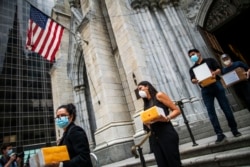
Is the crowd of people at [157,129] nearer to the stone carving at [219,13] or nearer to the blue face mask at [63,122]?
the blue face mask at [63,122]

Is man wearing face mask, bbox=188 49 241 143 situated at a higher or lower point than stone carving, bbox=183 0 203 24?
lower

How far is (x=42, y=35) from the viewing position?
23.1ft

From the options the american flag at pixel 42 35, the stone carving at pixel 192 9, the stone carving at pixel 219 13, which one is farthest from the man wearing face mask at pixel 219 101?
the american flag at pixel 42 35

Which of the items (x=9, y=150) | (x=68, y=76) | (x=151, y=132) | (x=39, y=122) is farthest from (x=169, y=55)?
(x=39, y=122)

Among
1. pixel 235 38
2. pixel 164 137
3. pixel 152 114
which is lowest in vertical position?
pixel 164 137

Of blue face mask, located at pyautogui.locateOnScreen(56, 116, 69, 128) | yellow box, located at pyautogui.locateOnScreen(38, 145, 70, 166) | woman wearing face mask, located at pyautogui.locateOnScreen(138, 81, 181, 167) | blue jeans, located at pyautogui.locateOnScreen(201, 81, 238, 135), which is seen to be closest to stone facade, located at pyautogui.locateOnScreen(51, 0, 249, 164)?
blue jeans, located at pyautogui.locateOnScreen(201, 81, 238, 135)

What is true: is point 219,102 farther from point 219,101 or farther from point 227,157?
point 227,157

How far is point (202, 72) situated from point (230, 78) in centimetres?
60

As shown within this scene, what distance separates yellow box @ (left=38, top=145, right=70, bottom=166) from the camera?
1.55 metres

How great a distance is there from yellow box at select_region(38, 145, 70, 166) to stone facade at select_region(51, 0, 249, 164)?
4759mm

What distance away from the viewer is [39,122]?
28531 mm

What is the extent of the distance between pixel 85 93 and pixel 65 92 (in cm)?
183

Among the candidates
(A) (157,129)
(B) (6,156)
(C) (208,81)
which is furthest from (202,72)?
(B) (6,156)

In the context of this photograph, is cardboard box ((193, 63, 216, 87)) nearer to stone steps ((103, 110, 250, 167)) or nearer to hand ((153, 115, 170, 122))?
stone steps ((103, 110, 250, 167))
